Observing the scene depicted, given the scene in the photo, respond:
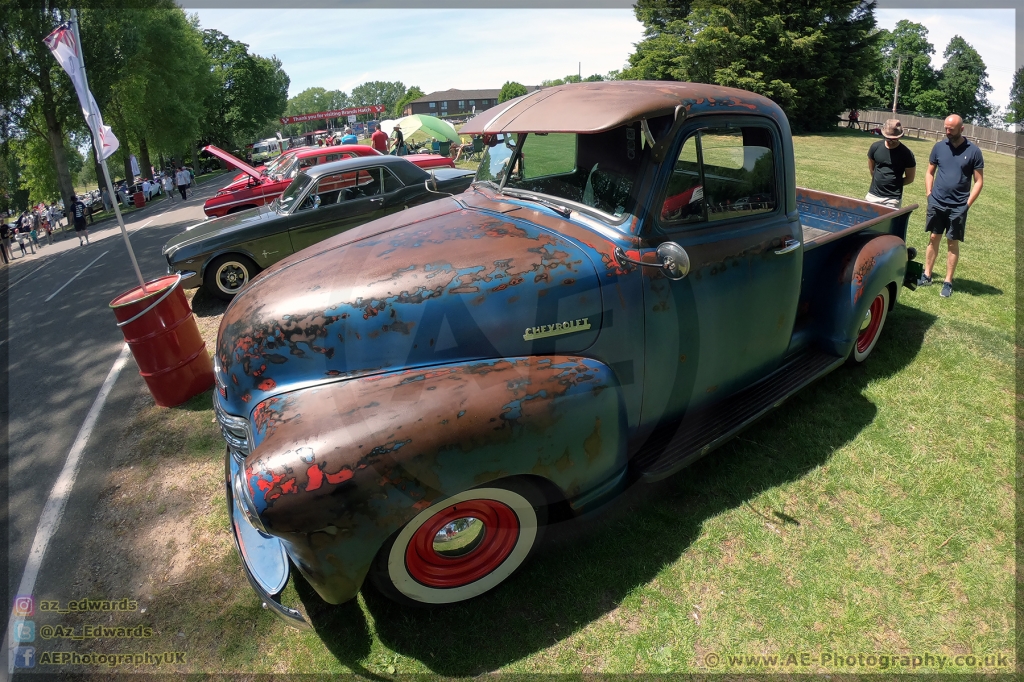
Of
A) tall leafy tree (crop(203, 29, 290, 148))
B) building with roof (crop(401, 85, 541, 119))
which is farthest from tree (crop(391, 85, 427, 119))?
tall leafy tree (crop(203, 29, 290, 148))

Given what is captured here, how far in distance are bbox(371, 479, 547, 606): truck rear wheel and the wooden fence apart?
78.1 feet

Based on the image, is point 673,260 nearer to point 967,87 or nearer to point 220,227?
point 220,227

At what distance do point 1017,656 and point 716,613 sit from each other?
1.25 metres

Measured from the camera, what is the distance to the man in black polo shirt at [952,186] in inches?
224

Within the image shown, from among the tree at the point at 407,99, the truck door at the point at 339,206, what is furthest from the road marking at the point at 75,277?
the tree at the point at 407,99

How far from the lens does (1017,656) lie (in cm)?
240

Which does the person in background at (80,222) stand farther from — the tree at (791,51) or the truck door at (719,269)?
the tree at (791,51)

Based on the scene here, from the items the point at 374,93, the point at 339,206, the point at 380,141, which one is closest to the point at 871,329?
the point at 339,206

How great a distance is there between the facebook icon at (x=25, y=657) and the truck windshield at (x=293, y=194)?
611 cm

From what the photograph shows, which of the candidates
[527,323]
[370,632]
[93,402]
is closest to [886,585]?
[527,323]

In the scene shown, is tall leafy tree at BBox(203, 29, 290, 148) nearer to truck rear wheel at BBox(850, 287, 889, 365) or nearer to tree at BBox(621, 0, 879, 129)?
tree at BBox(621, 0, 879, 129)

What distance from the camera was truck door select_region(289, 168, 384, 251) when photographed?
7750 mm

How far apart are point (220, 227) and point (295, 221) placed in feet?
3.88

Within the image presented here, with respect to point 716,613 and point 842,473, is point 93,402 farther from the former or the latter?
point 842,473
